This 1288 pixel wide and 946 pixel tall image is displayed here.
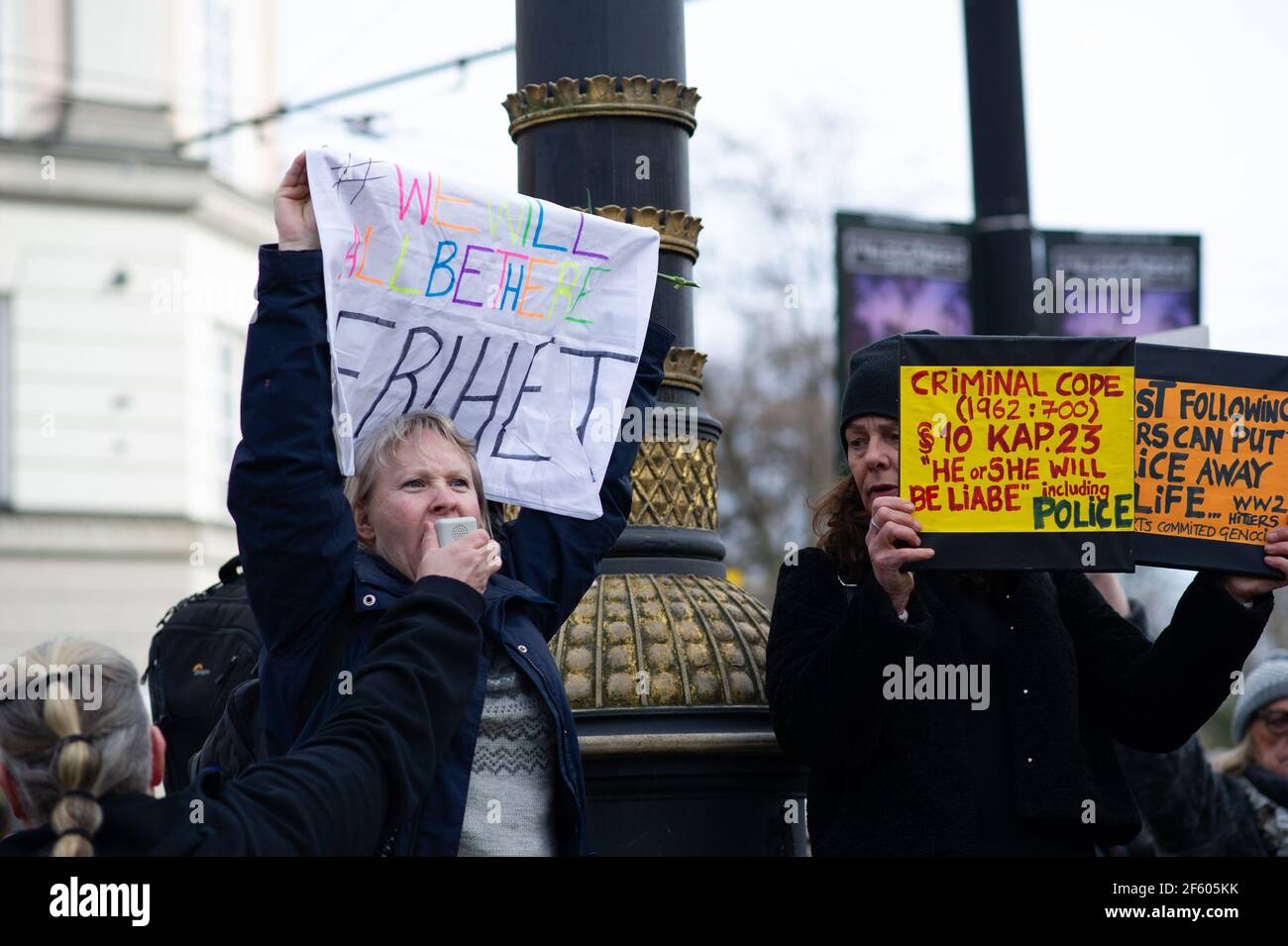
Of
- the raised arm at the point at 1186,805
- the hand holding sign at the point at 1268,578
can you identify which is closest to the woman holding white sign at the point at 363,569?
the hand holding sign at the point at 1268,578

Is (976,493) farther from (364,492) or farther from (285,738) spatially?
(285,738)

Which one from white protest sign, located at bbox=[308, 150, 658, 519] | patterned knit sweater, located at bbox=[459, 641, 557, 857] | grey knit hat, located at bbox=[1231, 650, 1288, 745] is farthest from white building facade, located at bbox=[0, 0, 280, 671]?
patterned knit sweater, located at bbox=[459, 641, 557, 857]

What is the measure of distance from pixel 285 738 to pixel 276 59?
876 inches

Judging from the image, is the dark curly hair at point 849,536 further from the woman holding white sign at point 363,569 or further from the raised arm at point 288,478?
the raised arm at point 288,478

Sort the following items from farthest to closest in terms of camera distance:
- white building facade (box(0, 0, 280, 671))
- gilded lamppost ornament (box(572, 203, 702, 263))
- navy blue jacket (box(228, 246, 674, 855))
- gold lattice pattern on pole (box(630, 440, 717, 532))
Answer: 1. white building facade (box(0, 0, 280, 671))
2. gold lattice pattern on pole (box(630, 440, 717, 532))
3. gilded lamppost ornament (box(572, 203, 702, 263))
4. navy blue jacket (box(228, 246, 674, 855))

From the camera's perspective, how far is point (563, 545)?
400 cm

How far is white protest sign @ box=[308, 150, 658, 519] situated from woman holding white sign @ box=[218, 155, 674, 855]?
0.09 m

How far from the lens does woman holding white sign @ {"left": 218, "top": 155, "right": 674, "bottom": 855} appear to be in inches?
130

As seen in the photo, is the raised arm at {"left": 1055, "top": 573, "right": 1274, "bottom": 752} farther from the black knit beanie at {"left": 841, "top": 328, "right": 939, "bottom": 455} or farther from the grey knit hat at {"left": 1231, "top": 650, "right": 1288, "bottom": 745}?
the grey knit hat at {"left": 1231, "top": 650, "right": 1288, "bottom": 745}

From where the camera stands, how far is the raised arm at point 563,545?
3.95 metres

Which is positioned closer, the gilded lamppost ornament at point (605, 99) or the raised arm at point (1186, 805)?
the gilded lamppost ornament at point (605, 99)

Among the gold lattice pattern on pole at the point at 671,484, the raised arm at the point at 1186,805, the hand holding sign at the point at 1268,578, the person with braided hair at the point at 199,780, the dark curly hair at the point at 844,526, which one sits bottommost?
the raised arm at the point at 1186,805
